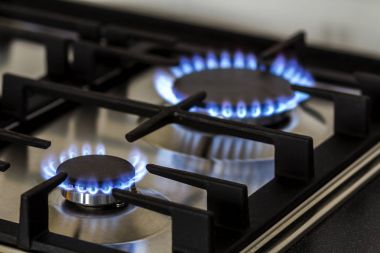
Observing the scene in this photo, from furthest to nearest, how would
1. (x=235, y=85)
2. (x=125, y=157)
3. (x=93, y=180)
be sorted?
(x=235, y=85) → (x=125, y=157) → (x=93, y=180)

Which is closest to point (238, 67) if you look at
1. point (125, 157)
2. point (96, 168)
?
point (125, 157)

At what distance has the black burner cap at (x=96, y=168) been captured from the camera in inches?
32.2

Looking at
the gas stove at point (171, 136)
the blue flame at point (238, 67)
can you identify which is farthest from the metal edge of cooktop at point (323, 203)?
the blue flame at point (238, 67)

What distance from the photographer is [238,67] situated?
114 cm

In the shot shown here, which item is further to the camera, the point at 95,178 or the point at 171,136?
the point at 171,136

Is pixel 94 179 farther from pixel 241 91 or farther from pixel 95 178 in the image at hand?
pixel 241 91

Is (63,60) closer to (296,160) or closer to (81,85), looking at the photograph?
(81,85)

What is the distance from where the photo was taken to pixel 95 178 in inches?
32.1

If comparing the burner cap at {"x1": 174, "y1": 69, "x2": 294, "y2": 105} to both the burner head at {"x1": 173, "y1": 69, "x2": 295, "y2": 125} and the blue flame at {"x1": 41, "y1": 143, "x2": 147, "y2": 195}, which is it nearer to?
the burner head at {"x1": 173, "y1": 69, "x2": 295, "y2": 125}

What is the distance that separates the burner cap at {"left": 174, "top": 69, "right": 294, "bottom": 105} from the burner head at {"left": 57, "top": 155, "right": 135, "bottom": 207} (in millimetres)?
207

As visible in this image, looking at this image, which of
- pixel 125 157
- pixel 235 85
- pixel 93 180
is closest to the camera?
pixel 93 180

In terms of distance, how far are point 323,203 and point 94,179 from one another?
22cm

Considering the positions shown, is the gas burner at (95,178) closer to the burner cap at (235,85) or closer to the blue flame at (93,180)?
the blue flame at (93,180)

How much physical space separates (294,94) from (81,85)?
26 centimetres
